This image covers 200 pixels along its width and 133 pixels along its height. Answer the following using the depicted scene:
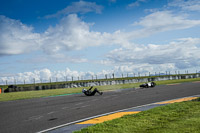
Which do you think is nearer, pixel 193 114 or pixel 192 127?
pixel 192 127

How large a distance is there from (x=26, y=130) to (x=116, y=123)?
2.73 m

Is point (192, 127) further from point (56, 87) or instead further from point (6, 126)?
point (56, 87)

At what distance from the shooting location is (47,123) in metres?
7.55

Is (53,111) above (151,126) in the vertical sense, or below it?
below

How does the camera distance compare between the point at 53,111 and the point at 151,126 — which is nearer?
the point at 151,126

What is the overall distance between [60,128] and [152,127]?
2.74m

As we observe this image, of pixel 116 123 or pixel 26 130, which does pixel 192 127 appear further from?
pixel 26 130

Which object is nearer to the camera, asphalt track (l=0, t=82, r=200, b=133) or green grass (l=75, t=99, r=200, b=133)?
green grass (l=75, t=99, r=200, b=133)

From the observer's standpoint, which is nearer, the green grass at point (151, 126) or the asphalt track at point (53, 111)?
the green grass at point (151, 126)

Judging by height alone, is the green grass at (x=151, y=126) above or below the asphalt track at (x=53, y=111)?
above

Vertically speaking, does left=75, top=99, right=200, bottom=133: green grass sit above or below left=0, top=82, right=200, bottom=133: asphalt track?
above

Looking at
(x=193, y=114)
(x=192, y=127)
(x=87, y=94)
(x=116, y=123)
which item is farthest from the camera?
(x=87, y=94)

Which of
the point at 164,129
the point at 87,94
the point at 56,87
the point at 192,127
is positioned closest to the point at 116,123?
the point at 164,129

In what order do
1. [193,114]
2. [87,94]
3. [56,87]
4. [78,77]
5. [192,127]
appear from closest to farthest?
[192,127] → [193,114] → [87,94] → [56,87] → [78,77]
